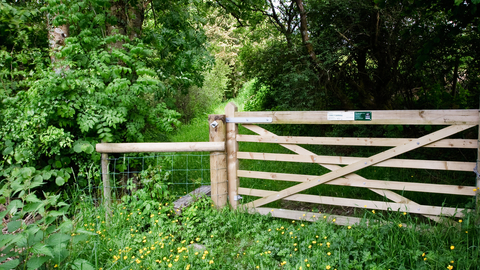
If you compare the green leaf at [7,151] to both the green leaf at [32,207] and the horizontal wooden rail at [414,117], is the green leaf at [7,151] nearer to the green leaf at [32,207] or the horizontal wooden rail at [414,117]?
the green leaf at [32,207]

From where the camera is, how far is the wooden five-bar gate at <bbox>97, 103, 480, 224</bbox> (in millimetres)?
3361

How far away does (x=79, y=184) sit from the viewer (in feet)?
15.6

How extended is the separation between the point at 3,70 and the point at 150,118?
2.28 meters

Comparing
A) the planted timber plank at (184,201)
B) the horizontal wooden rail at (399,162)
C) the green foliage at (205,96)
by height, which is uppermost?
the green foliage at (205,96)

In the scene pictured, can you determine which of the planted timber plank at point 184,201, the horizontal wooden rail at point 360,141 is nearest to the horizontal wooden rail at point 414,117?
the horizontal wooden rail at point 360,141

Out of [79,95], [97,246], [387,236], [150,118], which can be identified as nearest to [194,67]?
[150,118]

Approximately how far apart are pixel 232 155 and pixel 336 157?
1.34 meters

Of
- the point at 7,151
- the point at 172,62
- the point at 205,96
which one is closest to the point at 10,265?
the point at 7,151

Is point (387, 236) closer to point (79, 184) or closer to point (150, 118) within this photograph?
point (150, 118)

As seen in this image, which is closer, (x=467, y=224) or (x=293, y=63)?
(x=467, y=224)

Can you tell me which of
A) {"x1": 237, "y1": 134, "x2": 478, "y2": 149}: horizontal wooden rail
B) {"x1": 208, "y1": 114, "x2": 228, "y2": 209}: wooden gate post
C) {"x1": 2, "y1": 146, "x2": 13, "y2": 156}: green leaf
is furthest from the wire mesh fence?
{"x1": 2, "y1": 146, "x2": 13, "y2": 156}: green leaf

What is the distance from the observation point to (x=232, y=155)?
4.27 meters

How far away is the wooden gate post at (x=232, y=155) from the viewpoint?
13.9 ft

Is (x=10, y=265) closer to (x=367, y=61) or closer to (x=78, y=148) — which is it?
(x=78, y=148)
